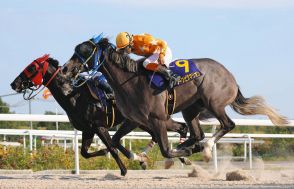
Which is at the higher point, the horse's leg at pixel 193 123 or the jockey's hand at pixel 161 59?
the jockey's hand at pixel 161 59

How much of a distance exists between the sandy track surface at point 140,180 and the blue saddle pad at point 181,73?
1.34m

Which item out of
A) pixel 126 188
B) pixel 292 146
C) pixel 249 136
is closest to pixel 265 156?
pixel 292 146

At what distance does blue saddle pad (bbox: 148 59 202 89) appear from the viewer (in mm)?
11172

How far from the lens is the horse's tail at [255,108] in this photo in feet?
40.3

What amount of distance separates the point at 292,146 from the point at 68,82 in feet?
24.8

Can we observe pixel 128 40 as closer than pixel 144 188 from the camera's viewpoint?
No

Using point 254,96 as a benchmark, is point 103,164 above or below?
below

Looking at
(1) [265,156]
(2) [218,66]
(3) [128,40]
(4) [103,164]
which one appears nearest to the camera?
(3) [128,40]

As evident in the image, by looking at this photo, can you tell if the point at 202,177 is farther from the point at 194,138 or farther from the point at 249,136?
the point at 249,136

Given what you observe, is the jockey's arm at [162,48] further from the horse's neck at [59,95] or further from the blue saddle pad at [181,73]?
the horse's neck at [59,95]

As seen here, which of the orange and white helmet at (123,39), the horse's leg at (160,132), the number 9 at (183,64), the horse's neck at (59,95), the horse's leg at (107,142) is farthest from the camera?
the horse's neck at (59,95)

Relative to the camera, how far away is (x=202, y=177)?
11.8 metres

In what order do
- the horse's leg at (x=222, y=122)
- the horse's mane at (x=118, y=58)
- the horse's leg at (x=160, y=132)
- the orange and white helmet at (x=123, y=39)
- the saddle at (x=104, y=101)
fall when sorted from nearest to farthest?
the horse's leg at (x=160, y=132)
the orange and white helmet at (x=123, y=39)
the horse's mane at (x=118, y=58)
the horse's leg at (x=222, y=122)
the saddle at (x=104, y=101)

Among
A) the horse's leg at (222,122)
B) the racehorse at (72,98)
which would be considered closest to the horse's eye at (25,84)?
the racehorse at (72,98)
